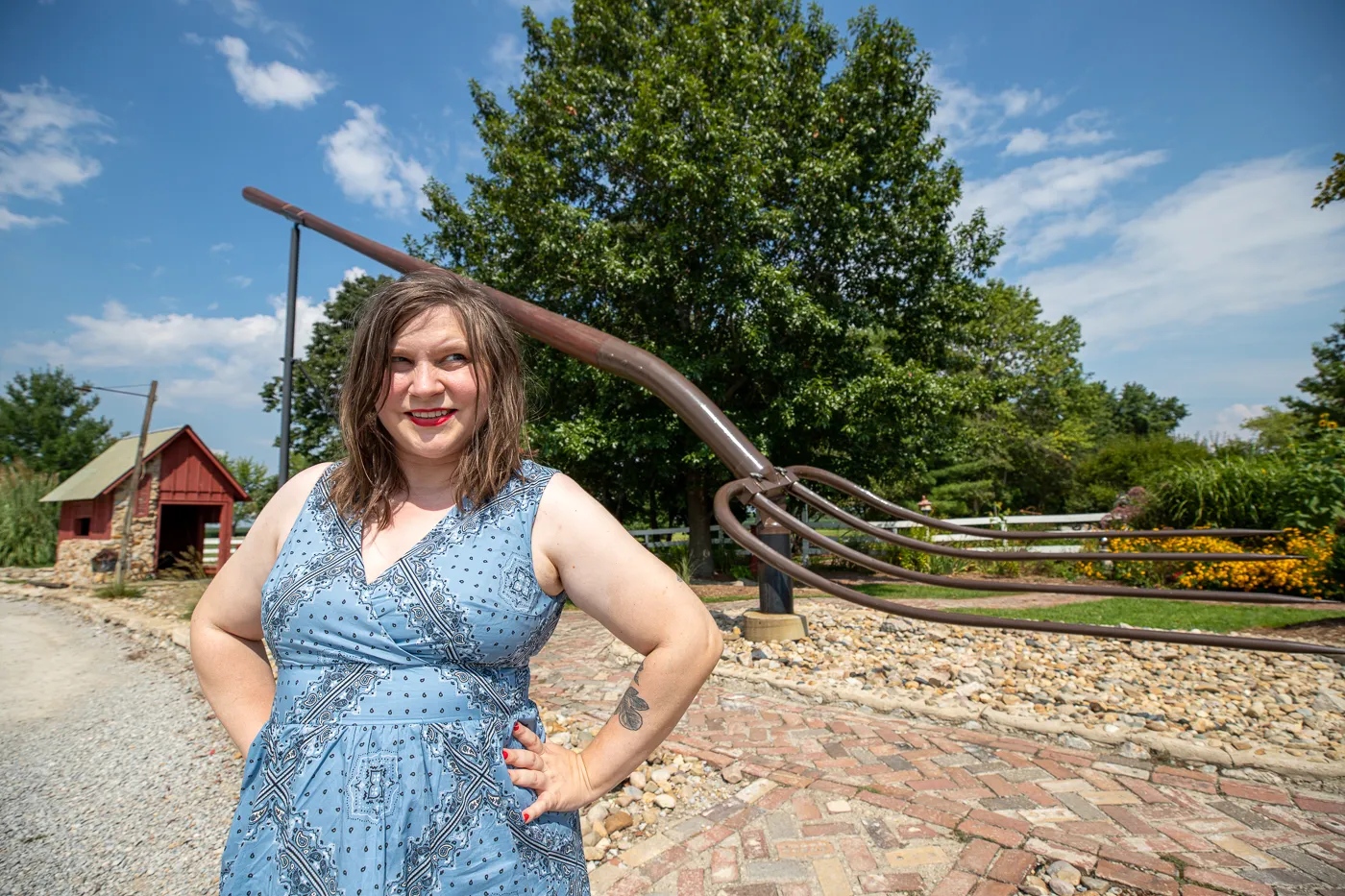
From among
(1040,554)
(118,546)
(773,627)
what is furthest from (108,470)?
(1040,554)

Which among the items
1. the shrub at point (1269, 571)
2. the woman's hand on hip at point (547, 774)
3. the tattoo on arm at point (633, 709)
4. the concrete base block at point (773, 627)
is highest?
the tattoo on arm at point (633, 709)

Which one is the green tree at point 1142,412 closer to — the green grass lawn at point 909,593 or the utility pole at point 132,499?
the green grass lawn at point 909,593

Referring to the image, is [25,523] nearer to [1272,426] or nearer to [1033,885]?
[1033,885]

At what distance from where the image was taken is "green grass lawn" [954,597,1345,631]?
7543mm

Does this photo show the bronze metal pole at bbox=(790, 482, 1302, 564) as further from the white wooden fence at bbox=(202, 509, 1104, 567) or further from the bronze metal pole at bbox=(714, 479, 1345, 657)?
the white wooden fence at bbox=(202, 509, 1104, 567)

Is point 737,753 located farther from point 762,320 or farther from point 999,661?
point 762,320

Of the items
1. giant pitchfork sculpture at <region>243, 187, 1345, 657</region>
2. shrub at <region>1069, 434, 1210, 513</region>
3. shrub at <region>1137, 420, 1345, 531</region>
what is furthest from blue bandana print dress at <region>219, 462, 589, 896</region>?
shrub at <region>1069, 434, 1210, 513</region>

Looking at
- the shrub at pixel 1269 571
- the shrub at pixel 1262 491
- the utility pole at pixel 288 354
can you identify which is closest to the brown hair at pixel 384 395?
the utility pole at pixel 288 354

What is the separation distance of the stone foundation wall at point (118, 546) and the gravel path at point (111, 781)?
7.67 m

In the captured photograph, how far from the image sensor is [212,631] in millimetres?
1302

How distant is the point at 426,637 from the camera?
3.57ft

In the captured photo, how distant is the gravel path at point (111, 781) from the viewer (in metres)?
2.88

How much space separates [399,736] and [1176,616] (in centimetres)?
1031

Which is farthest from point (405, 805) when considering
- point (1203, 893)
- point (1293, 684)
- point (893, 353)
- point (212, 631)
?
point (893, 353)
